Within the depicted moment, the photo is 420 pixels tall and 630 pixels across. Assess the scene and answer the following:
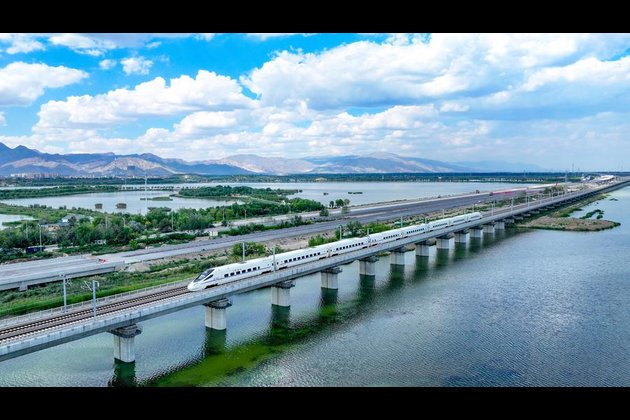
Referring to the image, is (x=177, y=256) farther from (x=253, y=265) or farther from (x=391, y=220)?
(x=391, y=220)

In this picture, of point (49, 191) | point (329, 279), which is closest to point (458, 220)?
point (329, 279)

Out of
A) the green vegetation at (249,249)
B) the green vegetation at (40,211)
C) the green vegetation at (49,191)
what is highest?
the green vegetation at (49,191)

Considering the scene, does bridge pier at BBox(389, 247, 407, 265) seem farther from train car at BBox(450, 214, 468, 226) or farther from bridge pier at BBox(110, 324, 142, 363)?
bridge pier at BBox(110, 324, 142, 363)

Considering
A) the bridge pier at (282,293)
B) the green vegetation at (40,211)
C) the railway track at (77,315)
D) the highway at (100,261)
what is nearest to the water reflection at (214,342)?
the railway track at (77,315)

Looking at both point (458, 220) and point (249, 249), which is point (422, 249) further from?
point (249, 249)

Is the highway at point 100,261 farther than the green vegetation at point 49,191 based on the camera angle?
No

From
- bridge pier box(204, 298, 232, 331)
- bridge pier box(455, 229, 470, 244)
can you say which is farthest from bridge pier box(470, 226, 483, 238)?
bridge pier box(204, 298, 232, 331)

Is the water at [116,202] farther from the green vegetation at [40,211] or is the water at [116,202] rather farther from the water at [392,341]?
the water at [392,341]
